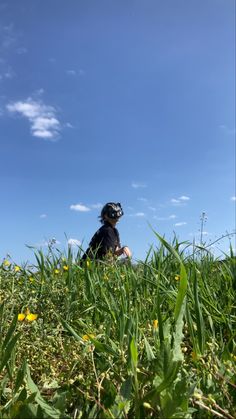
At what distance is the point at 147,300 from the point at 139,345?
0.69 metres

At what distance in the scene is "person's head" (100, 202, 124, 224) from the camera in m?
7.78

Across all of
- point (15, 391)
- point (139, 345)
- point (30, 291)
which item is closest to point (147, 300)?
point (139, 345)

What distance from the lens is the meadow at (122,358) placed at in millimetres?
1300

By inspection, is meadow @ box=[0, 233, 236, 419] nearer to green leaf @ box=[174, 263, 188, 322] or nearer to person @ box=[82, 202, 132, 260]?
green leaf @ box=[174, 263, 188, 322]

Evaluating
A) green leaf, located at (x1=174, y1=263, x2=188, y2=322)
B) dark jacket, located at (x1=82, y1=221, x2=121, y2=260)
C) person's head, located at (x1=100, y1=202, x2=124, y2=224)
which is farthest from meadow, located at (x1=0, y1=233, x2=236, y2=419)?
person's head, located at (x1=100, y1=202, x2=124, y2=224)

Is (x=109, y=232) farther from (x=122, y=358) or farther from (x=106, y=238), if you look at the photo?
(x=122, y=358)

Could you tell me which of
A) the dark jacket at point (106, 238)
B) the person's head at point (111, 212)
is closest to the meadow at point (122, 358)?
the dark jacket at point (106, 238)

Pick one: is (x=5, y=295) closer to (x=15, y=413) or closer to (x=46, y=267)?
(x=46, y=267)

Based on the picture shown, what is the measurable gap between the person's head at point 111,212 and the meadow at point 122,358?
4.75 metres

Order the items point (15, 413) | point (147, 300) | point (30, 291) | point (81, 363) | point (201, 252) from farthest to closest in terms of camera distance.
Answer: point (201, 252) < point (30, 291) < point (147, 300) < point (81, 363) < point (15, 413)

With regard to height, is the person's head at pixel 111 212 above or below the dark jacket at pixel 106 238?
above

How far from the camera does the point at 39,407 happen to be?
48.6 inches

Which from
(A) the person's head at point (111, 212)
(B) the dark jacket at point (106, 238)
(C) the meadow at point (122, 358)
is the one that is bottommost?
(C) the meadow at point (122, 358)

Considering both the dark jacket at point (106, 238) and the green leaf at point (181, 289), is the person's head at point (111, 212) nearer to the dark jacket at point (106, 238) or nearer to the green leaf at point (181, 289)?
the dark jacket at point (106, 238)
